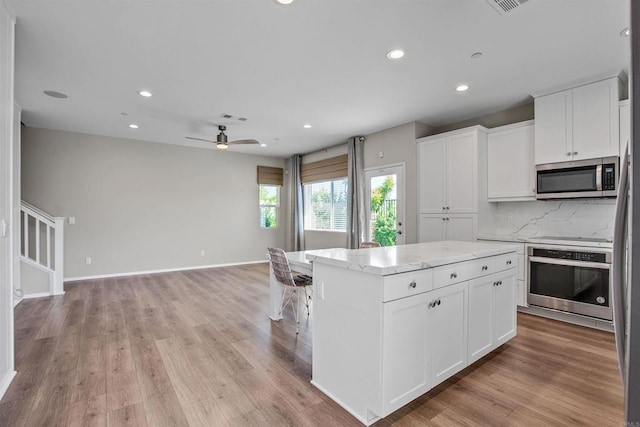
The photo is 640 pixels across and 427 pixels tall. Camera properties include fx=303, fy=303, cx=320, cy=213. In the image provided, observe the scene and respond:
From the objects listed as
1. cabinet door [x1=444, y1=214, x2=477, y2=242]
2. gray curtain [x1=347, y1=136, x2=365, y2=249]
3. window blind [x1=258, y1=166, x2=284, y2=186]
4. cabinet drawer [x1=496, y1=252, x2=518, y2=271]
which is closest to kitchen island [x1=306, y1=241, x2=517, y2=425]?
cabinet drawer [x1=496, y1=252, x2=518, y2=271]

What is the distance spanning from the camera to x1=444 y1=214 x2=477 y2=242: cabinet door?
422 centimetres

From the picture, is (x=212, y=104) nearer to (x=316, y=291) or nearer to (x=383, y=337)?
(x=316, y=291)

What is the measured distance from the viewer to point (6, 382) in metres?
2.12

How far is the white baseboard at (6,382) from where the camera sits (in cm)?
204

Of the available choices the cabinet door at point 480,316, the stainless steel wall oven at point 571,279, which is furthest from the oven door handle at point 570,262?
the cabinet door at point 480,316

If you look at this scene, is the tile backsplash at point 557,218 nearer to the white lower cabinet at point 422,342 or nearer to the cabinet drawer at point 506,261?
the cabinet drawer at point 506,261

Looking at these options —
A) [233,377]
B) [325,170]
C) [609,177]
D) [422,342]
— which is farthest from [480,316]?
[325,170]

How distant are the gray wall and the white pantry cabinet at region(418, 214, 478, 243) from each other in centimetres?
433

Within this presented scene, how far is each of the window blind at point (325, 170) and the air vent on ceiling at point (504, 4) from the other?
4.24m

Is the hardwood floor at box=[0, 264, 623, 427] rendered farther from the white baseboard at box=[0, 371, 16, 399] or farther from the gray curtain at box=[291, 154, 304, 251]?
the gray curtain at box=[291, 154, 304, 251]

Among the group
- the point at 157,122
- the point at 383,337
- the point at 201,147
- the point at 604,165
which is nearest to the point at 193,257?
the point at 201,147

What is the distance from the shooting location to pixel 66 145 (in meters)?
5.48

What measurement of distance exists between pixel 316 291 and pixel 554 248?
2983 mm

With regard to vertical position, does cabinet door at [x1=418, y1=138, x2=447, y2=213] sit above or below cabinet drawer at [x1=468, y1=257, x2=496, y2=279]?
above
